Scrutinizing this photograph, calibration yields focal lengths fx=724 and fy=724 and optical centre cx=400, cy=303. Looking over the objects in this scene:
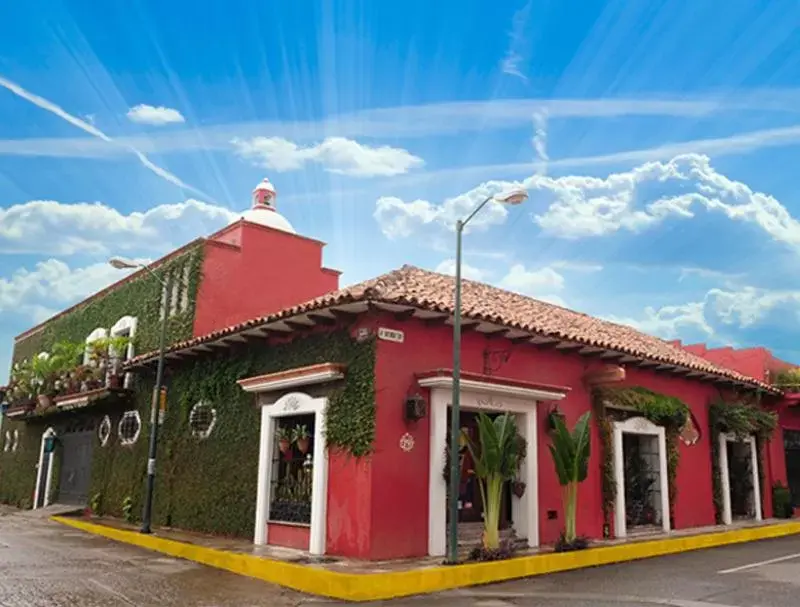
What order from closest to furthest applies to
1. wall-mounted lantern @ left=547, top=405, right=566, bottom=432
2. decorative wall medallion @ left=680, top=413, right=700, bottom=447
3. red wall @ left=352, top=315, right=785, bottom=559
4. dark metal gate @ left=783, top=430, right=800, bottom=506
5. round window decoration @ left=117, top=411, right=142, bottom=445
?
1. red wall @ left=352, top=315, right=785, bottom=559
2. wall-mounted lantern @ left=547, top=405, right=566, bottom=432
3. decorative wall medallion @ left=680, top=413, right=700, bottom=447
4. round window decoration @ left=117, top=411, right=142, bottom=445
5. dark metal gate @ left=783, top=430, right=800, bottom=506

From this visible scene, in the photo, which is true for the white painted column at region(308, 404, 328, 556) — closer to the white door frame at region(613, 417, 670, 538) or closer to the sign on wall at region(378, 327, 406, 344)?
the sign on wall at region(378, 327, 406, 344)

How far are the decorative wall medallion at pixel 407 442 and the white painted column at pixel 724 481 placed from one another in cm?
1073

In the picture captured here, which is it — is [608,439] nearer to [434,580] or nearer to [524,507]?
[524,507]

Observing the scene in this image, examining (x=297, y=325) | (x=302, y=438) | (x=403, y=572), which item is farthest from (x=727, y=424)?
(x=403, y=572)

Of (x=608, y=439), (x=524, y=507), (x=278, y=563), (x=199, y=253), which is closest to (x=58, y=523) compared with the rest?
(x=199, y=253)

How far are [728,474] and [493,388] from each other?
1041 centimetres

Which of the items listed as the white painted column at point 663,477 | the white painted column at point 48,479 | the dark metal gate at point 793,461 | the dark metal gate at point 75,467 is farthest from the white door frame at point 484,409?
the white painted column at point 48,479

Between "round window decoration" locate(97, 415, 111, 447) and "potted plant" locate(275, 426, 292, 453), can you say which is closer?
"potted plant" locate(275, 426, 292, 453)

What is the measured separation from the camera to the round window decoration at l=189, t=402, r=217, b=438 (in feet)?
52.7

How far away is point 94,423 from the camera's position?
2222 cm

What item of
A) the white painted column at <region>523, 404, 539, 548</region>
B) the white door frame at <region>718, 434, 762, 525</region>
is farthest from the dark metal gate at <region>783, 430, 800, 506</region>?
the white painted column at <region>523, 404, 539, 548</region>

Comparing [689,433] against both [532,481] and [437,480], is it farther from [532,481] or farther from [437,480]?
[437,480]

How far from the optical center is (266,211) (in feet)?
73.3

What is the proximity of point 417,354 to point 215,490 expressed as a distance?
5861 millimetres
